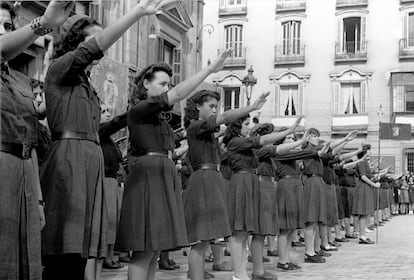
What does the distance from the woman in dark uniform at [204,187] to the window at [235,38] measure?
3239 cm

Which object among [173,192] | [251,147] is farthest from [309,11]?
[173,192]

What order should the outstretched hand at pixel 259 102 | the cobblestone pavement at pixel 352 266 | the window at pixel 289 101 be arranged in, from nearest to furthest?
the outstretched hand at pixel 259 102 → the cobblestone pavement at pixel 352 266 → the window at pixel 289 101

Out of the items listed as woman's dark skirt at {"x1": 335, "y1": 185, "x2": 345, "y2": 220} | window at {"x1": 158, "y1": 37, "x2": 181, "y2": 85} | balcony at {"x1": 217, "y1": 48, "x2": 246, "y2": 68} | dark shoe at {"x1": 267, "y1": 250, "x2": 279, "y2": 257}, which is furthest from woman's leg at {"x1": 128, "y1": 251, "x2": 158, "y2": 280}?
balcony at {"x1": 217, "y1": 48, "x2": 246, "y2": 68}

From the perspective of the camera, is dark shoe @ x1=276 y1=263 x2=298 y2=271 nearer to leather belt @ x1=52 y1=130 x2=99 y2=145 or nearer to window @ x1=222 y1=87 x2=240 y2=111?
leather belt @ x1=52 y1=130 x2=99 y2=145

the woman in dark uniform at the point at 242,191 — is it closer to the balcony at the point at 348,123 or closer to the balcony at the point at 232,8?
the balcony at the point at 348,123

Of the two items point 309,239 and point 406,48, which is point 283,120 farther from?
point 309,239

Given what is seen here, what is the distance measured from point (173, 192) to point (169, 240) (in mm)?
384

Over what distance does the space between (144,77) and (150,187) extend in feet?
3.05

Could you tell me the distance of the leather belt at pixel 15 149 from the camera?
3.43 m

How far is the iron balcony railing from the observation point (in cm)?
3544

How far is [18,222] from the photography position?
3.41 m

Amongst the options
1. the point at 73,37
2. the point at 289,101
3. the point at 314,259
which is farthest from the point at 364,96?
the point at 73,37

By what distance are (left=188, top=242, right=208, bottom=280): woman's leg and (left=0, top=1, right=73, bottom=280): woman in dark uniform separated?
2.64 metres

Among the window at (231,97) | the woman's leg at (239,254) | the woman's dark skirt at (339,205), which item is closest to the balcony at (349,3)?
the window at (231,97)
